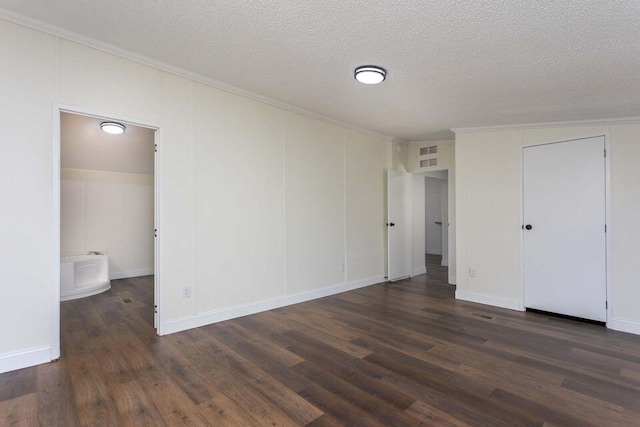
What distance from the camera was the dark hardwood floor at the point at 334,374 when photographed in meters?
1.88

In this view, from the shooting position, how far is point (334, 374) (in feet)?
7.72

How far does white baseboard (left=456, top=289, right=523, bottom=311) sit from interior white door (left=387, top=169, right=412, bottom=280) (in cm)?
127

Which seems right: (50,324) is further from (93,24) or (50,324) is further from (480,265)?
(480,265)

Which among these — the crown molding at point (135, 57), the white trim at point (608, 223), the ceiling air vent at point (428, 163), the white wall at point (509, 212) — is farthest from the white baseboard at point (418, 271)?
the crown molding at point (135, 57)

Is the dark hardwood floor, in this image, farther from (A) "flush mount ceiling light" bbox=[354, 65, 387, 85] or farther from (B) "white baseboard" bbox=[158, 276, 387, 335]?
(A) "flush mount ceiling light" bbox=[354, 65, 387, 85]

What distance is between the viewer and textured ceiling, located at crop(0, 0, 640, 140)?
209cm

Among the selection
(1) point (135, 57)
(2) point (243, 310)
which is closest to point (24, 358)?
(2) point (243, 310)

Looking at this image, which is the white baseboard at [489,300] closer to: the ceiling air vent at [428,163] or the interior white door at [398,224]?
the interior white door at [398,224]

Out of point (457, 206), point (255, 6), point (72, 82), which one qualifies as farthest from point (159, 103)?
point (457, 206)

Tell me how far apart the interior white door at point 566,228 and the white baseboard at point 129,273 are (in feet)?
20.7

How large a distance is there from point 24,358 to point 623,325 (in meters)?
5.68

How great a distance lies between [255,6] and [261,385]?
258cm

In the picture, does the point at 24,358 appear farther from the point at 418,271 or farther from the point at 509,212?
the point at 418,271

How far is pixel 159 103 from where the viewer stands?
3.08m
